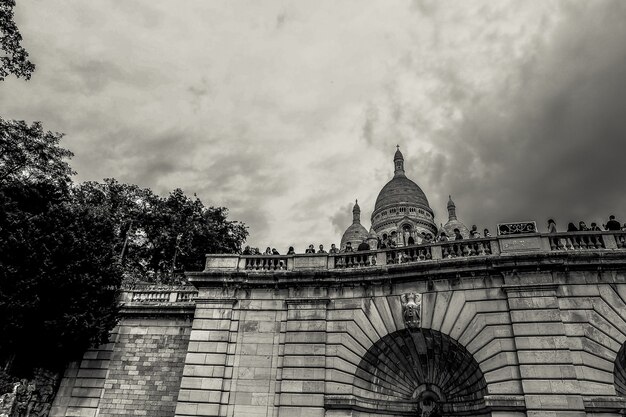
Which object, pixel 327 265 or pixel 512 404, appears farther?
pixel 327 265

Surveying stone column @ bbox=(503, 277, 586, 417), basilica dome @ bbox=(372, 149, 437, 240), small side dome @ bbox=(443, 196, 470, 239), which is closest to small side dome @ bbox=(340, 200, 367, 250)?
basilica dome @ bbox=(372, 149, 437, 240)

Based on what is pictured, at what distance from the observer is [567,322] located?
584 inches

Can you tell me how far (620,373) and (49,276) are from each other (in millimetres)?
22137

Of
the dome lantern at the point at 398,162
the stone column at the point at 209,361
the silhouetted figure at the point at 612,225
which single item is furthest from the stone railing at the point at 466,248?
the dome lantern at the point at 398,162

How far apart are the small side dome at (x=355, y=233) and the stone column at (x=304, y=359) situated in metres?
45.9

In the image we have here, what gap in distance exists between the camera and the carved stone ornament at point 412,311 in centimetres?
1638

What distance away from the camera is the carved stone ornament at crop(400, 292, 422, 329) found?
16.4m

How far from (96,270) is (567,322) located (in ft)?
63.6

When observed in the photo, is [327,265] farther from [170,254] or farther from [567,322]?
[170,254]

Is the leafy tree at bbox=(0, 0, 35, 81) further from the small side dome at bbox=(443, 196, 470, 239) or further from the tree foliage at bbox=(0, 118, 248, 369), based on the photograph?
the small side dome at bbox=(443, 196, 470, 239)

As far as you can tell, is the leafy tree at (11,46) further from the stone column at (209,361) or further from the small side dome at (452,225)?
the small side dome at (452,225)

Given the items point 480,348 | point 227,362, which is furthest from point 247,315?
point 480,348

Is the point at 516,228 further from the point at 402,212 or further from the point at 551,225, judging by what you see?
the point at 402,212

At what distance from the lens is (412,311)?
1639cm
